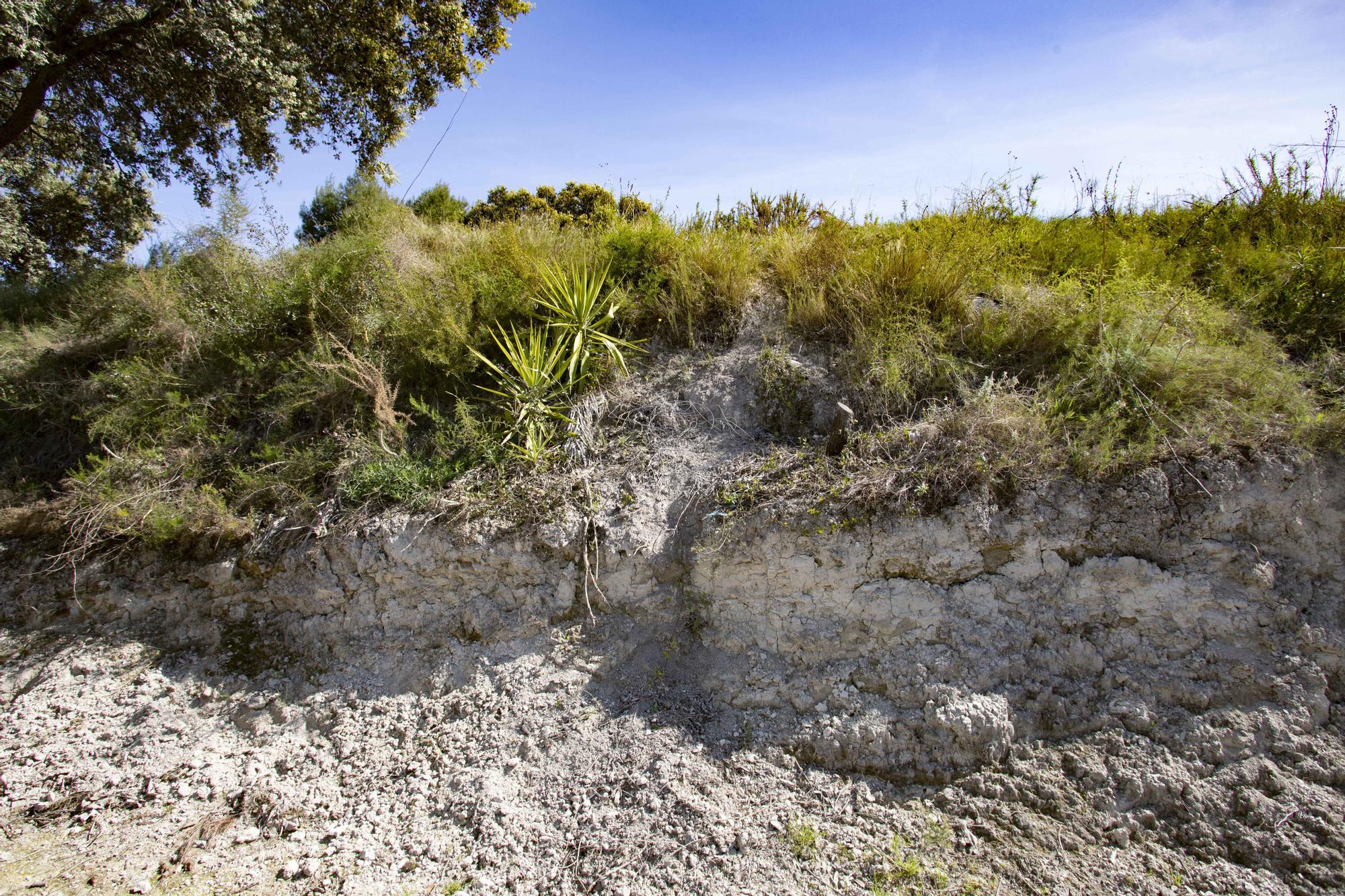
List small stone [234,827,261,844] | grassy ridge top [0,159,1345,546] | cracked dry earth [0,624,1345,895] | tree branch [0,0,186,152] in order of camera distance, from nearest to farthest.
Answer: cracked dry earth [0,624,1345,895] → small stone [234,827,261,844] → grassy ridge top [0,159,1345,546] → tree branch [0,0,186,152]

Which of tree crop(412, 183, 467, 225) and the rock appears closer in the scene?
the rock

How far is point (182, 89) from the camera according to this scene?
6.98 m

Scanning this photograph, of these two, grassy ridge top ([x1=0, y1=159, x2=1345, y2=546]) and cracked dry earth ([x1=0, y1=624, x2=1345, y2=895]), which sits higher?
grassy ridge top ([x1=0, y1=159, x2=1345, y2=546])

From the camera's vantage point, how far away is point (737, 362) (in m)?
5.16

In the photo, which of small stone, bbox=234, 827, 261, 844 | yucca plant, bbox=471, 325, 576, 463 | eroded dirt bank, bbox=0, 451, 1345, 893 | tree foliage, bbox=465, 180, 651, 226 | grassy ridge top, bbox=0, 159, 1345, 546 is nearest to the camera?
eroded dirt bank, bbox=0, 451, 1345, 893

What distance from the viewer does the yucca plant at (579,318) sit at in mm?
5066

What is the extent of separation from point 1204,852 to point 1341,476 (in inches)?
94.2

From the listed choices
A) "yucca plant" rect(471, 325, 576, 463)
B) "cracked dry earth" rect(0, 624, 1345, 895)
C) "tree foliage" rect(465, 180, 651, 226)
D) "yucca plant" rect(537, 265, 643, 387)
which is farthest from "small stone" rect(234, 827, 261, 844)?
"tree foliage" rect(465, 180, 651, 226)

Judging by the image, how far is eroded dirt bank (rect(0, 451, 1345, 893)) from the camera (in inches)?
124

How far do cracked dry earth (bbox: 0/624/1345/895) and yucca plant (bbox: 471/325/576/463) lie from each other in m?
1.49

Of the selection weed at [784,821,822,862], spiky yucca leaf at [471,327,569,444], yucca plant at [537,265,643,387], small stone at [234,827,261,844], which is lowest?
small stone at [234,827,261,844]

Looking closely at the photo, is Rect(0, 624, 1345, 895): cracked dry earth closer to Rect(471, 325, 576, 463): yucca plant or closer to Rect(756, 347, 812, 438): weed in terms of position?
Rect(471, 325, 576, 463): yucca plant

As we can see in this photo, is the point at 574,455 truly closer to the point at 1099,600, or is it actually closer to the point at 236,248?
the point at 1099,600

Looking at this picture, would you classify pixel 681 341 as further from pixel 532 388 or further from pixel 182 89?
pixel 182 89
